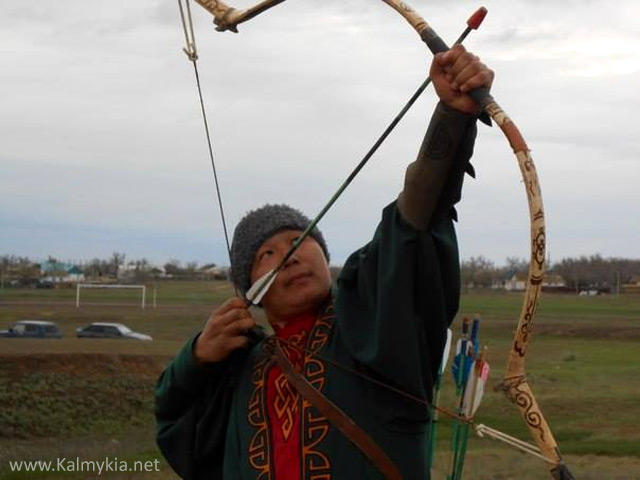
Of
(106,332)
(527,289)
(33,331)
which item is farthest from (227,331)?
(106,332)

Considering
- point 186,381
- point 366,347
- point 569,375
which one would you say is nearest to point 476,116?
point 366,347

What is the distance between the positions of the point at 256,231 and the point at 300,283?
0.22 meters

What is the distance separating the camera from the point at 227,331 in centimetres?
289

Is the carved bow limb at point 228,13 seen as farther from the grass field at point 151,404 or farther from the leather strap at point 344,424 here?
the grass field at point 151,404

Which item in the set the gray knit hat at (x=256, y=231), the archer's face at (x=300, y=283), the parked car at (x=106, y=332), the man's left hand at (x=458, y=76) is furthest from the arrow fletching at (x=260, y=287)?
the parked car at (x=106, y=332)

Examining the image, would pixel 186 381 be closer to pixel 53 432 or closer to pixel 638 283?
pixel 53 432

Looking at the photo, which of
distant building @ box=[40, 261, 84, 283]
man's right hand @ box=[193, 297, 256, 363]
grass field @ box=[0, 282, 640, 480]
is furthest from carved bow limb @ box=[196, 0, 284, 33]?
distant building @ box=[40, 261, 84, 283]

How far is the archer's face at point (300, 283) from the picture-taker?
9.07ft

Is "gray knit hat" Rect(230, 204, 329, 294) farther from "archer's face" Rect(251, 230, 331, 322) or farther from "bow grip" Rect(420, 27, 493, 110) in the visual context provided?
"bow grip" Rect(420, 27, 493, 110)

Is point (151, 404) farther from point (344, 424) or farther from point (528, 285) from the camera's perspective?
point (528, 285)

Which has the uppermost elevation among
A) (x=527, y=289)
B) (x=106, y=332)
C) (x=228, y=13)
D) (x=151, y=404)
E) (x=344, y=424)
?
(x=228, y=13)

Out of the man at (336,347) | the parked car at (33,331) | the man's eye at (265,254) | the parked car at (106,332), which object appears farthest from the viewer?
the parked car at (106,332)

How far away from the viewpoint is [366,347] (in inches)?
101

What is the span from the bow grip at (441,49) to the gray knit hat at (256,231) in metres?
0.60
